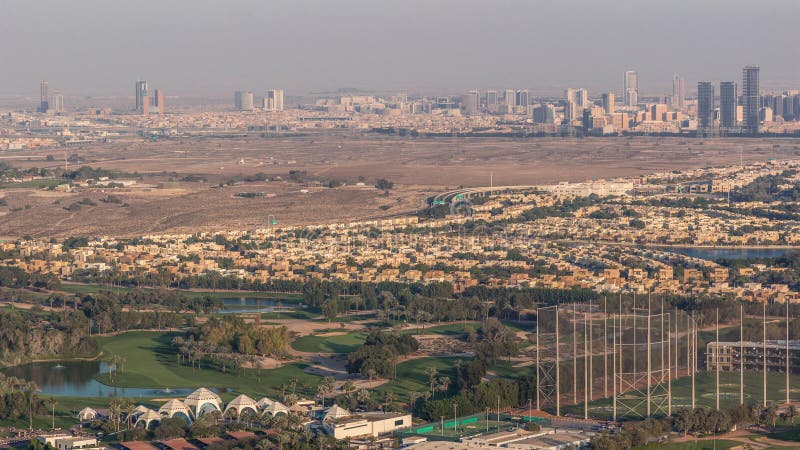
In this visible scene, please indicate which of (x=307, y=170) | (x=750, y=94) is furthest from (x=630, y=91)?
(x=307, y=170)

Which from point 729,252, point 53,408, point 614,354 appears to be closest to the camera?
point 53,408

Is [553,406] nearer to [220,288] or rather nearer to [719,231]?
[220,288]

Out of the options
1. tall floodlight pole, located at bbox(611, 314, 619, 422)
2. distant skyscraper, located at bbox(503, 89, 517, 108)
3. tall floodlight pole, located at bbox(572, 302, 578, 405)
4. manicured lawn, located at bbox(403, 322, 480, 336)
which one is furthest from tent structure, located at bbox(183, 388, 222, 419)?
distant skyscraper, located at bbox(503, 89, 517, 108)

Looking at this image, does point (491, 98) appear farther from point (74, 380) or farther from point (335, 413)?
point (335, 413)

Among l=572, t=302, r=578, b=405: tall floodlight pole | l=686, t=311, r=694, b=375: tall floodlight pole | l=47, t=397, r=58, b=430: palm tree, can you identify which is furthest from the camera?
l=686, t=311, r=694, b=375: tall floodlight pole

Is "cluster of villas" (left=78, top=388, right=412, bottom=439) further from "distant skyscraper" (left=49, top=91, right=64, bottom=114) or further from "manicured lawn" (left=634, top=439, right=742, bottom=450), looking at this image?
"distant skyscraper" (left=49, top=91, right=64, bottom=114)

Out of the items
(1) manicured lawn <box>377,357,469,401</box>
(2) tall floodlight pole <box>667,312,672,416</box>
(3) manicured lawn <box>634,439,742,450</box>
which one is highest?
(2) tall floodlight pole <box>667,312,672,416</box>

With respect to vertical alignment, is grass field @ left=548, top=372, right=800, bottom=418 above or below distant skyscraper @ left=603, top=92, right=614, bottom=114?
below
